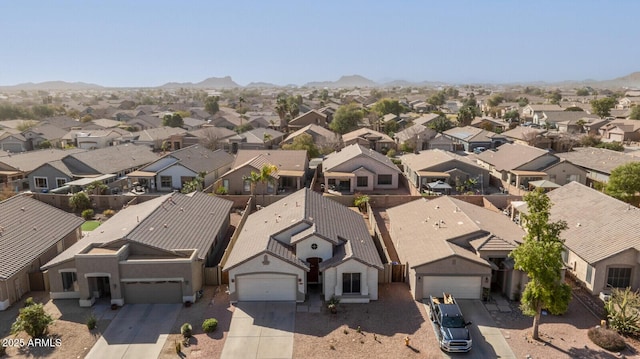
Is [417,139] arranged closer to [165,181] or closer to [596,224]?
[165,181]

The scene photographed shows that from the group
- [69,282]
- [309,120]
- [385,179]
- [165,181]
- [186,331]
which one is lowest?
[186,331]

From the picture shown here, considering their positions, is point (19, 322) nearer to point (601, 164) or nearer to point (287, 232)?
point (287, 232)

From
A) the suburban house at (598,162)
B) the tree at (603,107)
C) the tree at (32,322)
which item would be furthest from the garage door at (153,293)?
the tree at (603,107)

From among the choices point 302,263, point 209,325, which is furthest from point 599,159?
point 209,325

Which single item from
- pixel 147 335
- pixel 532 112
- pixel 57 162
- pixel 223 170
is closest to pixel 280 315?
pixel 147 335

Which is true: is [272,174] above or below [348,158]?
below

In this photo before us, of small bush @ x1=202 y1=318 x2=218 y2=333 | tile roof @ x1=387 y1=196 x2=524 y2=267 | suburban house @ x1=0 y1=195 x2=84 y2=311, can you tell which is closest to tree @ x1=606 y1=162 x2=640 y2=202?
tile roof @ x1=387 y1=196 x2=524 y2=267
